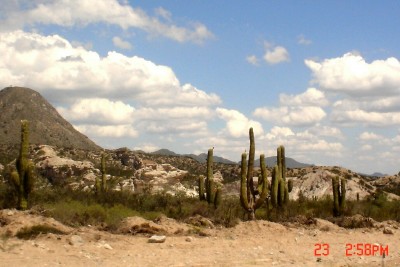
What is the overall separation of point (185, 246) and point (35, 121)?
9552 cm

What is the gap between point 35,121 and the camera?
104 metres

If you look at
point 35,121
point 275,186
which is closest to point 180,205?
point 275,186

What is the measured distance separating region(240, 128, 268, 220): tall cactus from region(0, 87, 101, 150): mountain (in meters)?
74.5

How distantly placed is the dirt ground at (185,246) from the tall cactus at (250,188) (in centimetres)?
193

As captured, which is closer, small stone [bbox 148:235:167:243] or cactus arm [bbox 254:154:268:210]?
small stone [bbox 148:235:167:243]

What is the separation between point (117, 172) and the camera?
60781 millimetres

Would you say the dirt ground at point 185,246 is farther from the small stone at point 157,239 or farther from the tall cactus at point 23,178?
the tall cactus at point 23,178

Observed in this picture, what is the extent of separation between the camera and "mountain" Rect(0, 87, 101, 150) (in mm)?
96625
